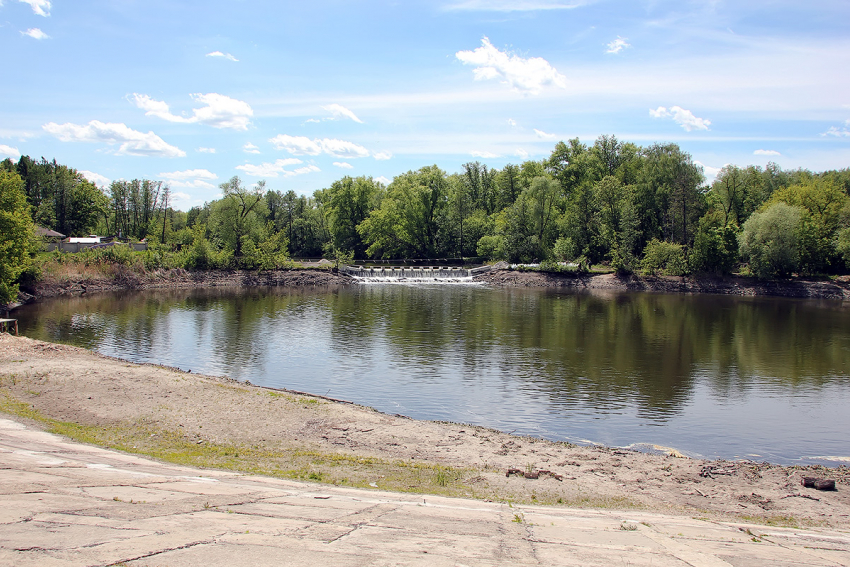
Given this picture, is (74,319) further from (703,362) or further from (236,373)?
(703,362)

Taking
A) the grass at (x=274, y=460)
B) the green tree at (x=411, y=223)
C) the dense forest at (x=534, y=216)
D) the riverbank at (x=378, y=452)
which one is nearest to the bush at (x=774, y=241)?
the dense forest at (x=534, y=216)

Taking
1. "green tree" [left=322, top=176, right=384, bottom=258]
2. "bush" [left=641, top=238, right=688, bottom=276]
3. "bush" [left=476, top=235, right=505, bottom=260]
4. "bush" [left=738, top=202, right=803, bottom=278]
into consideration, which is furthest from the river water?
"green tree" [left=322, top=176, right=384, bottom=258]

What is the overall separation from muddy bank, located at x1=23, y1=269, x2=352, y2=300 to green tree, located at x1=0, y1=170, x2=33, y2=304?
38.8 ft

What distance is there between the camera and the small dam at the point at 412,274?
82.3 meters

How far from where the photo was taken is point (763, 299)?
208ft

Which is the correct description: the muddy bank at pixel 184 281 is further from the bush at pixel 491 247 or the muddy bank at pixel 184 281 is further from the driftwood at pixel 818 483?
the driftwood at pixel 818 483

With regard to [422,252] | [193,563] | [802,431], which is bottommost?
[802,431]

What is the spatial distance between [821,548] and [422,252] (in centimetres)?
9496

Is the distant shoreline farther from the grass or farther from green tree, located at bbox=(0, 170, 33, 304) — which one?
the grass

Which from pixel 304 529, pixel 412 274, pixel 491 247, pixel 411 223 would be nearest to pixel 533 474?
pixel 304 529

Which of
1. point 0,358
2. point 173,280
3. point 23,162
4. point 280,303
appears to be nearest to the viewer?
point 0,358

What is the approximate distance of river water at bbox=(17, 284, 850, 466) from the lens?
19.6 metres

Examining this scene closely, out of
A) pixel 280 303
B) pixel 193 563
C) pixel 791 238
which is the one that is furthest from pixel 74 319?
pixel 791 238

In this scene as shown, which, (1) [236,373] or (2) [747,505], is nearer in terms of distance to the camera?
(2) [747,505]
